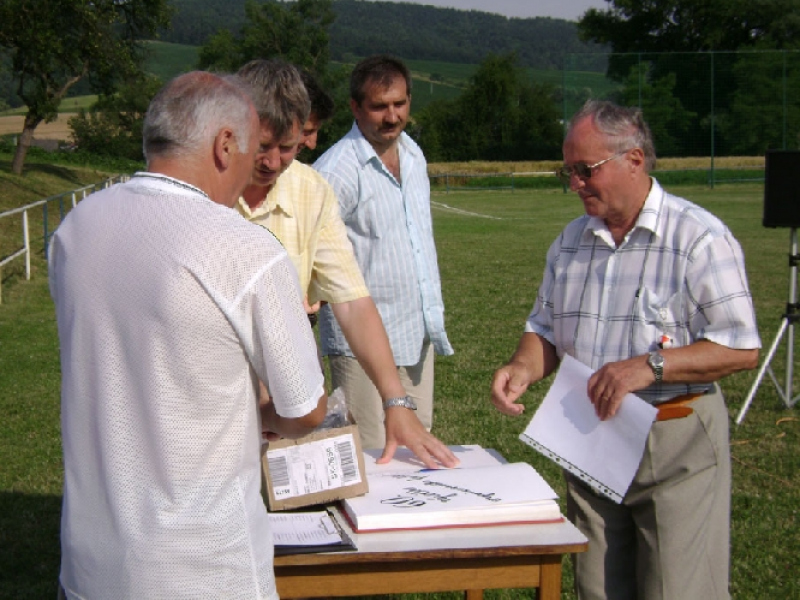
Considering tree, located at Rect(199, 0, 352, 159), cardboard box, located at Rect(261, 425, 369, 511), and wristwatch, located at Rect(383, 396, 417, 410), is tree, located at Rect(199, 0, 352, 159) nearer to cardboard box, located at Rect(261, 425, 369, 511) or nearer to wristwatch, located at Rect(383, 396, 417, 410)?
wristwatch, located at Rect(383, 396, 417, 410)

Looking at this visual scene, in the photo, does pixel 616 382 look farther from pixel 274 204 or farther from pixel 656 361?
pixel 274 204

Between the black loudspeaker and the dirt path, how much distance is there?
70.1m

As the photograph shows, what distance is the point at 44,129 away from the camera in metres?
86.5

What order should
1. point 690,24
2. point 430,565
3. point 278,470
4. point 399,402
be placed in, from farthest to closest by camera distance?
point 690,24 < point 399,402 < point 278,470 < point 430,565

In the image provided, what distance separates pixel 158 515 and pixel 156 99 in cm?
87

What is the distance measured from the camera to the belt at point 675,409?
3.11 m

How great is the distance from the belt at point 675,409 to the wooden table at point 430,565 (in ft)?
2.39

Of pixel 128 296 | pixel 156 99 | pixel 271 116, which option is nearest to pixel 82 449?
pixel 128 296

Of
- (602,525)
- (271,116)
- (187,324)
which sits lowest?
(602,525)

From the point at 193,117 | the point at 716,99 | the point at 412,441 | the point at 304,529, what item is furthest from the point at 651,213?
the point at 716,99

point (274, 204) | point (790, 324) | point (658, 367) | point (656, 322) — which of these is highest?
point (274, 204)

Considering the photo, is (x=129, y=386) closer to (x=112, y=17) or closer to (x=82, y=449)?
(x=82, y=449)

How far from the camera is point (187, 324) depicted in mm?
2037

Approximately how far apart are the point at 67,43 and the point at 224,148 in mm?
35762
